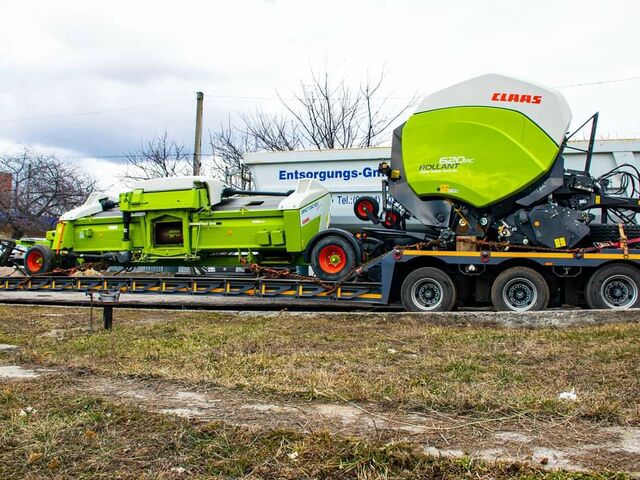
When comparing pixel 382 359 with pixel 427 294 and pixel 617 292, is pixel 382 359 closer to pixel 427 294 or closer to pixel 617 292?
pixel 427 294

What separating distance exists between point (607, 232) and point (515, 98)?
7.79 feet

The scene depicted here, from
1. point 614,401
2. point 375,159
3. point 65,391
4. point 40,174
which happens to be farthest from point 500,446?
point 40,174

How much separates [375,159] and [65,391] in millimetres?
8464

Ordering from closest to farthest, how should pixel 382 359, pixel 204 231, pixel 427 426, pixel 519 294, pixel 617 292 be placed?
1. pixel 427 426
2. pixel 382 359
3. pixel 617 292
4. pixel 519 294
5. pixel 204 231

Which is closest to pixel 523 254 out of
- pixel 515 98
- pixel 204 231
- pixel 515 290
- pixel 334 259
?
pixel 515 290

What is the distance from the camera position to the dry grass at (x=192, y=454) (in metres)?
2.79

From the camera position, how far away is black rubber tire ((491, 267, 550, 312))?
8.53 meters

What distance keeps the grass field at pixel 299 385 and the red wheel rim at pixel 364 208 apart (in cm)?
300

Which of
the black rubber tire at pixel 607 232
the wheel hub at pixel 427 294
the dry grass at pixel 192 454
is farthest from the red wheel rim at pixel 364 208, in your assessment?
the dry grass at pixel 192 454

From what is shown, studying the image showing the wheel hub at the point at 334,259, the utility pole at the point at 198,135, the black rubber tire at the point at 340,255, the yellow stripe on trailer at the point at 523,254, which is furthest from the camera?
the utility pole at the point at 198,135

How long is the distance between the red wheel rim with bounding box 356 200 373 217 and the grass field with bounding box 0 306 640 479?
9.85ft

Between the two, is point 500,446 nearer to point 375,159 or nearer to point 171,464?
point 171,464

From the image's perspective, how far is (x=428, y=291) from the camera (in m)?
8.97

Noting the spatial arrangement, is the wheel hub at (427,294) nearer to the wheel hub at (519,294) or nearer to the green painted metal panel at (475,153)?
the wheel hub at (519,294)
